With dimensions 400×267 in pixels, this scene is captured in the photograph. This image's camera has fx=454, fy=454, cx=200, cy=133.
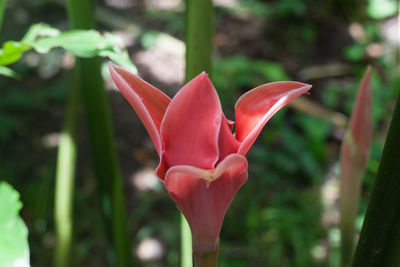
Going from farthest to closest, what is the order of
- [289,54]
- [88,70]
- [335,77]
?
[289,54], [335,77], [88,70]

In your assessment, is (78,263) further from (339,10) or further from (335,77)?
(339,10)

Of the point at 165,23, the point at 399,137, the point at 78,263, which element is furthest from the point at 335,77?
the point at 399,137

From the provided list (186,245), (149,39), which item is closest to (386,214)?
(186,245)

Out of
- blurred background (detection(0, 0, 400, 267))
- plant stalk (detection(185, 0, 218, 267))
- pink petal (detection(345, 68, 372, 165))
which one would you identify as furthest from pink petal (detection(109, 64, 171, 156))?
blurred background (detection(0, 0, 400, 267))

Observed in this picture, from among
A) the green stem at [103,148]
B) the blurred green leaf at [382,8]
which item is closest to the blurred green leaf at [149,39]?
the blurred green leaf at [382,8]

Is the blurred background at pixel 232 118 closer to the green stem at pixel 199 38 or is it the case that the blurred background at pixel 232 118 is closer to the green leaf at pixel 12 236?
the green stem at pixel 199 38

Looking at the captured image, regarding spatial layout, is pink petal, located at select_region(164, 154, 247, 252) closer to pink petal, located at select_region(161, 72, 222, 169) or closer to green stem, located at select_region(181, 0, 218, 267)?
pink petal, located at select_region(161, 72, 222, 169)
